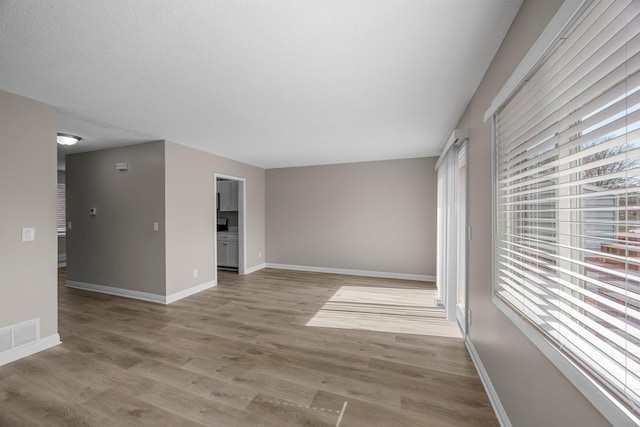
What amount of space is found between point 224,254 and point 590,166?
6134 millimetres

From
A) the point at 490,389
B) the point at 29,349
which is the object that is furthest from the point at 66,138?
the point at 490,389

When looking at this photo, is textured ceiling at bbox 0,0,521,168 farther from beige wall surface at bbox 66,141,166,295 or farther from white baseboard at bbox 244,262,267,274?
white baseboard at bbox 244,262,267,274

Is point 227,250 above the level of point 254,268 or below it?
above

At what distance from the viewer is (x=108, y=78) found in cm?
208

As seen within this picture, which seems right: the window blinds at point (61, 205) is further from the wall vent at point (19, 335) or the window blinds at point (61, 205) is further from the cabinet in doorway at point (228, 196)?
the wall vent at point (19, 335)

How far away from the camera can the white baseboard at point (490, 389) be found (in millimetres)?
1589

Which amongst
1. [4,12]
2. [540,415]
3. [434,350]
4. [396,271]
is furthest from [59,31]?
[396,271]

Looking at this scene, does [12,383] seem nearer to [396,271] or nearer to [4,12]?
[4,12]

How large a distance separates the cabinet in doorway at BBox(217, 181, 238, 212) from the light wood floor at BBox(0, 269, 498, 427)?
2.85 metres

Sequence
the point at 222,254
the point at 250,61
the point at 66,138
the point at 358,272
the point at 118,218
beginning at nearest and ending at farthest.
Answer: the point at 250,61 → the point at 66,138 → the point at 118,218 → the point at 358,272 → the point at 222,254

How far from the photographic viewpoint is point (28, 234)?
2.45 metres

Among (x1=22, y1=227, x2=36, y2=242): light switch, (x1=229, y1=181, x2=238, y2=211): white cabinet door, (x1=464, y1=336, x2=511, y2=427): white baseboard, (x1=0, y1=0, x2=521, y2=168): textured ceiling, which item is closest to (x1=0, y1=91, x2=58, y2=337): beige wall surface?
(x1=22, y1=227, x2=36, y2=242): light switch

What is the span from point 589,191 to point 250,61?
199 centimetres

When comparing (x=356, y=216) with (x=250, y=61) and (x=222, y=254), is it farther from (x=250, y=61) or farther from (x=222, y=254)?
(x=250, y=61)
